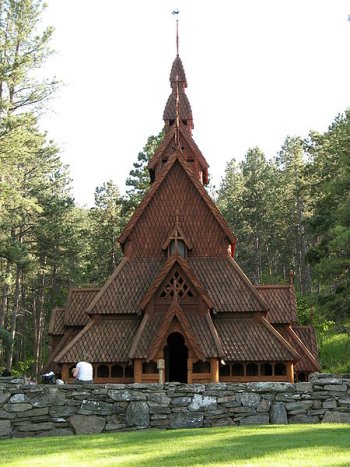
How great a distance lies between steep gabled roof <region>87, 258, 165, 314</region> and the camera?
23.4 m

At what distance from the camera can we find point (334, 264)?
1031 inches

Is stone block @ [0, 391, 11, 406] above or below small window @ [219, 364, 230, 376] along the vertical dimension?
below

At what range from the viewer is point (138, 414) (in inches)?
500

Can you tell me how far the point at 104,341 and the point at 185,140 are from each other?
1025cm

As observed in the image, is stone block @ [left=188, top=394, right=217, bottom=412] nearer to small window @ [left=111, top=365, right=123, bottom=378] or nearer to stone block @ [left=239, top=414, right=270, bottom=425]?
stone block @ [left=239, top=414, right=270, bottom=425]

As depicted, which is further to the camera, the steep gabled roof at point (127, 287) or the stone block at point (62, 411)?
the steep gabled roof at point (127, 287)

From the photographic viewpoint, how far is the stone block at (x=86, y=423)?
1262 cm

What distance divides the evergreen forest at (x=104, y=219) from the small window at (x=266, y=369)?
5.19m

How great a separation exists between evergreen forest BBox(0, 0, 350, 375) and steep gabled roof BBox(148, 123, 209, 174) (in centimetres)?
492

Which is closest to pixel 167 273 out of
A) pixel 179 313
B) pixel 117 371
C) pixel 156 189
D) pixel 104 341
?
pixel 179 313

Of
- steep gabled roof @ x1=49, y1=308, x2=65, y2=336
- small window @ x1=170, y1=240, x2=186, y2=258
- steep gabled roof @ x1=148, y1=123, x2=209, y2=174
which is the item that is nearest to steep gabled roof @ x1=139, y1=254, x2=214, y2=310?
small window @ x1=170, y1=240, x2=186, y2=258

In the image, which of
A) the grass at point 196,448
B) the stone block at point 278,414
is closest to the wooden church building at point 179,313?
the stone block at point 278,414

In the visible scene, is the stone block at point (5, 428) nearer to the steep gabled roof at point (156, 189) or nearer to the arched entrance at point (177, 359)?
the arched entrance at point (177, 359)

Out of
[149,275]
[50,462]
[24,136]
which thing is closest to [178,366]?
[149,275]
